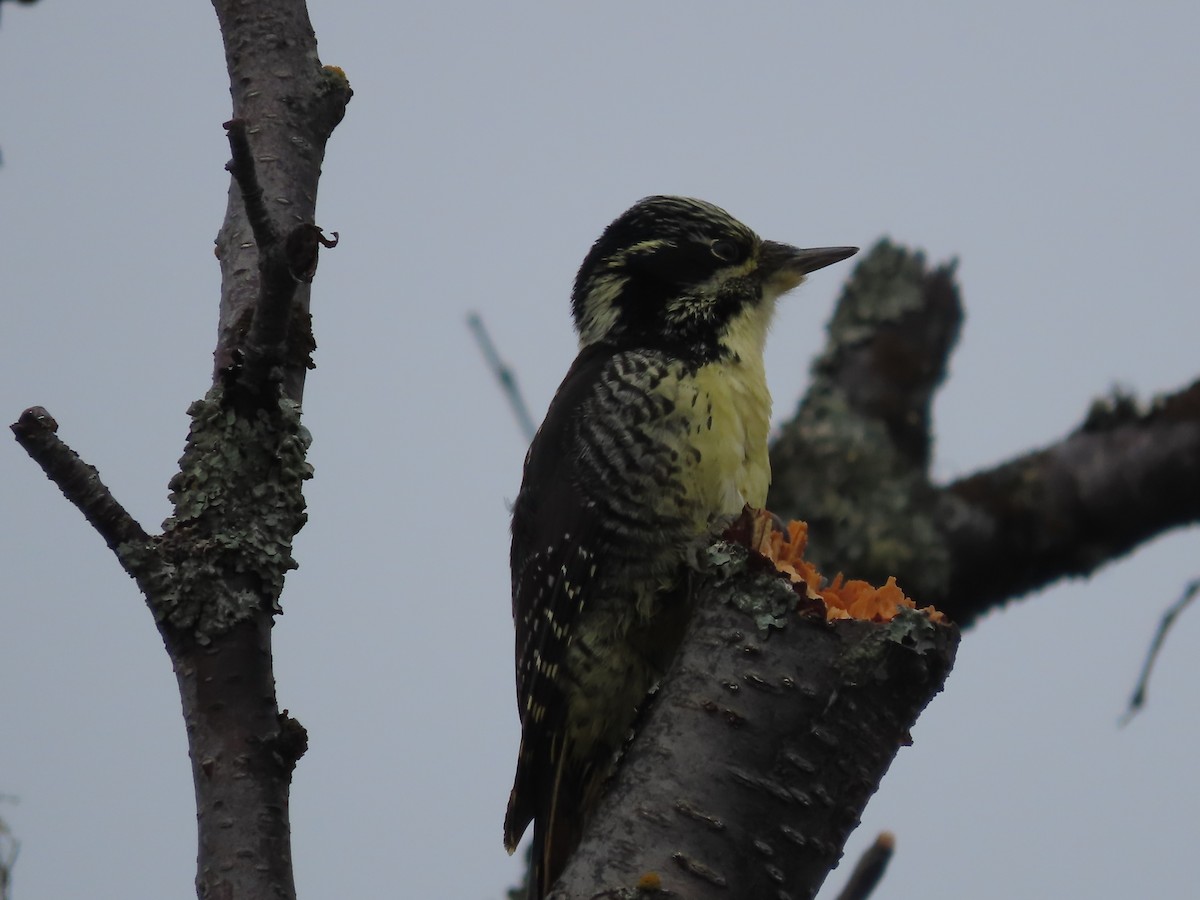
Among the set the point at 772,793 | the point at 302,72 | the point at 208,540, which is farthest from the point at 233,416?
the point at 772,793

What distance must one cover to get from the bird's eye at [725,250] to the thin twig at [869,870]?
2.14 meters

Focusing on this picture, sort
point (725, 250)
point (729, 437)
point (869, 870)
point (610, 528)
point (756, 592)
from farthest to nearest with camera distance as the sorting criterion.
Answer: point (725, 250)
point (729, 437)
point (610, 528)
point (869, 870)
point (756, 592)

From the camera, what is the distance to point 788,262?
4500 mm

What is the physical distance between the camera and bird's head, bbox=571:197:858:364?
4.20 meters

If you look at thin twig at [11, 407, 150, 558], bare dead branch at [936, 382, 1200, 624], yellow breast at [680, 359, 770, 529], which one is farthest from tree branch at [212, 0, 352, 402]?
bare dead branch at [936, 382, 1200, 624]

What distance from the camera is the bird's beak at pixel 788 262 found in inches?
176

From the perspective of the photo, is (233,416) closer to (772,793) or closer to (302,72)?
(302,72)

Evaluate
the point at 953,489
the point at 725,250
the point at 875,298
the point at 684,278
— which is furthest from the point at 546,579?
the point at 875,298

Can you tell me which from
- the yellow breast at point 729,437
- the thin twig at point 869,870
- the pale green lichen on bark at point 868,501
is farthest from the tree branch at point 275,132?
the pale green lichen on bark at point 868,501

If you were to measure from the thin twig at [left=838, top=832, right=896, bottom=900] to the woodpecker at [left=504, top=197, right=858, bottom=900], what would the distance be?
90cm

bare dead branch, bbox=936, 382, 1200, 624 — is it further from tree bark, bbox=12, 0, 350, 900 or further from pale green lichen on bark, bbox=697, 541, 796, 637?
tree bark, bbox=12, 0, 350, 900

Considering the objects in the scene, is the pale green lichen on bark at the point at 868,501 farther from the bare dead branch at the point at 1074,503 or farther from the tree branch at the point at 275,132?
the tree branch at the point at 275,132

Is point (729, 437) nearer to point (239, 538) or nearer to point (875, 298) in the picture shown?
point (239, 538)

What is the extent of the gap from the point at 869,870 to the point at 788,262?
2262 mm
